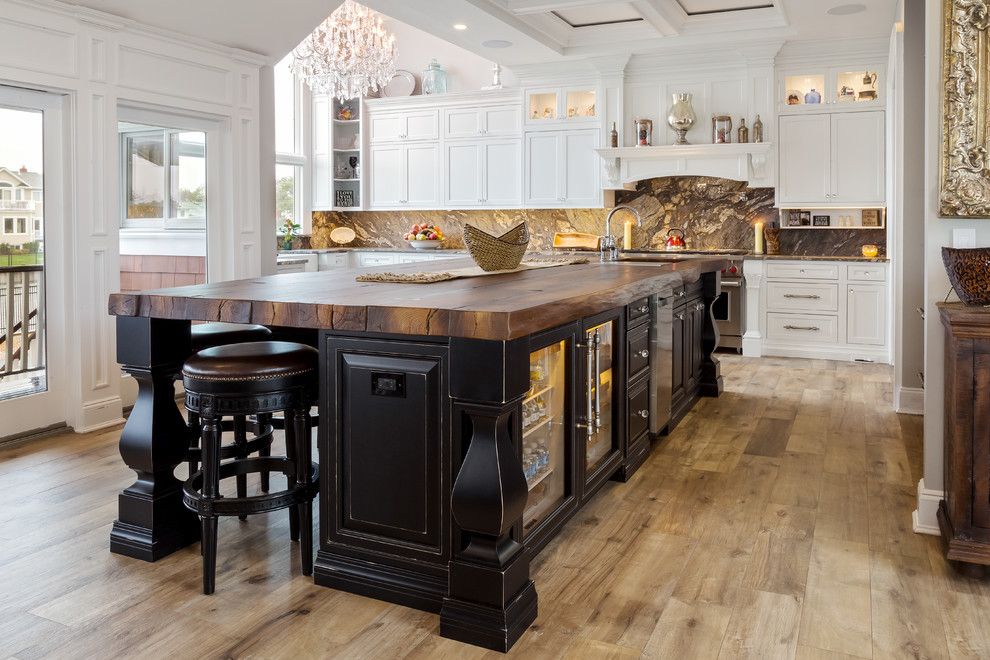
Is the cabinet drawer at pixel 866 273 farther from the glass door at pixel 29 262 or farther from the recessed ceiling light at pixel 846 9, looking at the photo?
the glass door at pixel 29 262

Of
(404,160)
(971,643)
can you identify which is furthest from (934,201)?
(404,160)

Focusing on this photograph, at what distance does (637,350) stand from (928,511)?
4.36ft

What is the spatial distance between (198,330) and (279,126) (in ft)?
20.7

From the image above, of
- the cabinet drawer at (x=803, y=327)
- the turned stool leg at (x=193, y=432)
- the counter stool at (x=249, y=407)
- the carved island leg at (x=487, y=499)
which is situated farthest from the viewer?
the cabinet drawer at (x=803, y=327)

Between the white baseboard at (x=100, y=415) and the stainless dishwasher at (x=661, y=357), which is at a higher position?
the stainless dishwasher at (x=661, y=357)

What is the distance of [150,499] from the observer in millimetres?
2746

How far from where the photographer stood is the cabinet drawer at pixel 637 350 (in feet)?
11.8

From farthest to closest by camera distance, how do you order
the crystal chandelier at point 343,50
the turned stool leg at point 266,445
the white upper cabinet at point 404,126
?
1. the white upper cabinet at point 404,126
2. the crystal chandelier at point 343,50
3. the turned stool leg at point 266,445

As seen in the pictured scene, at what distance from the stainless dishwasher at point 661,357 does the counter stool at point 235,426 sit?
183 cm

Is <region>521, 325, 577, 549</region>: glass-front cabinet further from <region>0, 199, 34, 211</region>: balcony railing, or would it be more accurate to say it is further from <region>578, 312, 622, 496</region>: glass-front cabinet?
<region>0, 199, 34, 211</region>: balcony railing

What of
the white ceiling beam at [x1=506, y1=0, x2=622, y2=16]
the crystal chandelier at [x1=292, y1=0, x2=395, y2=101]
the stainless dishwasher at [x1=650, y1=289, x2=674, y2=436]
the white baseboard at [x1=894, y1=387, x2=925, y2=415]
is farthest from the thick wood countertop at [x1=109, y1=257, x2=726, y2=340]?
the white ceiling beam at [x1=506, y1=0, x2=622, y2=16]

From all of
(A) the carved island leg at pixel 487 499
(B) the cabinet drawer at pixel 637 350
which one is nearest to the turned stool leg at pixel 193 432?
(A) the carved island leg at pixel 487 499

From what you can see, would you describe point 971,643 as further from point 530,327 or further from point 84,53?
point 84,53

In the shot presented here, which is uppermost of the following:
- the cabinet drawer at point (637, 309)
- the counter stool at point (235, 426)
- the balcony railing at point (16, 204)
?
the balcony railing at point (16, 204)
